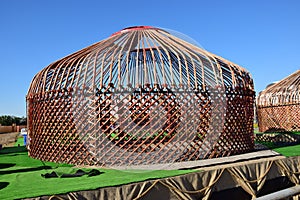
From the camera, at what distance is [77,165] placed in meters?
3.80

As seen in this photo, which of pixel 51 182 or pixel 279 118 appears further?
pixel 279 118

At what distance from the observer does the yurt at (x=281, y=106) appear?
337 inches

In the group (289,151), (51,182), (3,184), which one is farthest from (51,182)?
(289,151)

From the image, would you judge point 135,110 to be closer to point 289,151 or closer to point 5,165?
point 5,165

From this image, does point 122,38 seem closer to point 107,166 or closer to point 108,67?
point 108,67

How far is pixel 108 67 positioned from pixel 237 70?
1.81m

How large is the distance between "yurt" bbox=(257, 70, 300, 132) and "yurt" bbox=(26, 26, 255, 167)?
4.70 meters

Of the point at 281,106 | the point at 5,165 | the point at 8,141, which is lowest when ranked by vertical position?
the point at 8,141

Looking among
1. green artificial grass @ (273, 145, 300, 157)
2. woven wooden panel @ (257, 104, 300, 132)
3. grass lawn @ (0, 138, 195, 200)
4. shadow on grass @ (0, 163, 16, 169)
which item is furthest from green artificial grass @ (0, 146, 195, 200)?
woven wooden panel @ (257, 104, 300, 132)

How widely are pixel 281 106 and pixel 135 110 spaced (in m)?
6.39

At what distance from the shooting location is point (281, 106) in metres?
8.81

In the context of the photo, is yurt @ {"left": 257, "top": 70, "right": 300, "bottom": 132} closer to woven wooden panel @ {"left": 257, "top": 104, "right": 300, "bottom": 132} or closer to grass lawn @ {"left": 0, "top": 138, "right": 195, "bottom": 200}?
woven wooden panel @ {"left": 257, "top": 104, "right": 300, "bottom": 132}

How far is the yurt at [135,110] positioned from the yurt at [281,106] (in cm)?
470

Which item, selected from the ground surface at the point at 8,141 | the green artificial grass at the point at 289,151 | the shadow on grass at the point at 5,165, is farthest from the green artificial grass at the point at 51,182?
the ground surface at the point at 8,141
